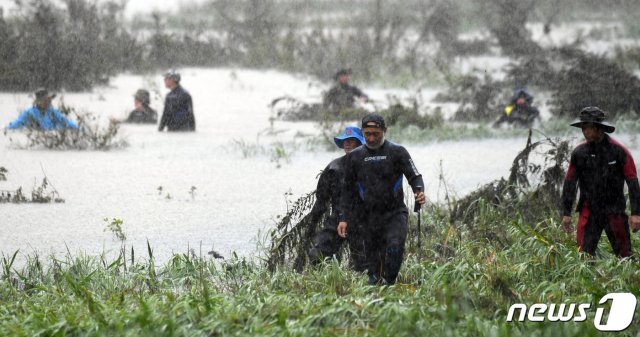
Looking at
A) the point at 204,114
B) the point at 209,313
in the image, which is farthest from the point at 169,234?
the point at 204,114

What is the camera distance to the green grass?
5242 millimetres

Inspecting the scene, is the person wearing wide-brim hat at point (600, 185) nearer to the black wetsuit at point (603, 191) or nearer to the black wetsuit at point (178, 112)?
the black wetsuit at point (603, 191)

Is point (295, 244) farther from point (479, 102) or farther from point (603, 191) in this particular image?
point (479, 102)

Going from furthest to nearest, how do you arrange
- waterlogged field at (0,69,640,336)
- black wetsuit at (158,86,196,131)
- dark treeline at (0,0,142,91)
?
1. dark treeline at (0,0,142,91)
2. black wetsuit at (158,86,196,131)
3. waterlogged field at (0,69,640,336)

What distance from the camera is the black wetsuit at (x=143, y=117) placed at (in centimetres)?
1855

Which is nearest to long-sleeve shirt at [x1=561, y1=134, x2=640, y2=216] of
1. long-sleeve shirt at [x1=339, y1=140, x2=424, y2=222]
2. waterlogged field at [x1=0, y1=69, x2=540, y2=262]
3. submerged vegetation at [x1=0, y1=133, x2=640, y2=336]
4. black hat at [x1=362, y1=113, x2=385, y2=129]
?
submerged vegetation at [x1=0, y1=133, x2=640, y2=336]

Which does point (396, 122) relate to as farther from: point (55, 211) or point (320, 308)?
point (320, 308)

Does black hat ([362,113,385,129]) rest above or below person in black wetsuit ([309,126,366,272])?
above

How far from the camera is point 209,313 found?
547cm

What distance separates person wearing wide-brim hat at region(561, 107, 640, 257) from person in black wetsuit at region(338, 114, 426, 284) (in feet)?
3.98

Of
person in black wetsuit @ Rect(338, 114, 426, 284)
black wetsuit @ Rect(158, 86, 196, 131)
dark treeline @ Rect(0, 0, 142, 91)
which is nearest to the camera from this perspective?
person in black wetsuit @ Rect(338, 114, 426, 284)

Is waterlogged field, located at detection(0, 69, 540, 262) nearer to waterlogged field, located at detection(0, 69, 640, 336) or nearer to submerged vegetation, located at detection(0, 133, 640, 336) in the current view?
waterlogged field, located at detection(0, 69, 640, 336)

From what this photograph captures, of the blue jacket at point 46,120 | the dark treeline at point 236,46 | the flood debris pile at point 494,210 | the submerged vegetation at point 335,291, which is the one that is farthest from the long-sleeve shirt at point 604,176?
the dark treeline at point 236,46

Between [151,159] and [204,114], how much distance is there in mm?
6114
